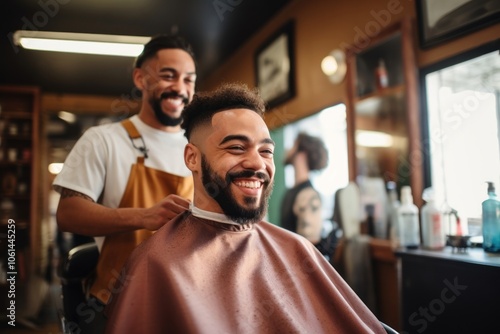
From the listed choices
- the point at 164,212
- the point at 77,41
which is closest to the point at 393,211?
the point at 164,212

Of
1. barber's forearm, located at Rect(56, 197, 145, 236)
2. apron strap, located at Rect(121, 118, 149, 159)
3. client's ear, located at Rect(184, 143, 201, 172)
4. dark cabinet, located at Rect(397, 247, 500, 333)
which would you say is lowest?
dark cabinet, located at Rect(397, 247, 500, 333)

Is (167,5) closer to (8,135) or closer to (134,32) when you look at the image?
(134,32)

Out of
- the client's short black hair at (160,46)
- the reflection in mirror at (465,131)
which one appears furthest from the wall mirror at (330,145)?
the client's short black hair at (160,46)

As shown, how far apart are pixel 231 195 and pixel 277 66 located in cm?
322

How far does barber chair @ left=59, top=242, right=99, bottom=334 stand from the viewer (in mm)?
1553

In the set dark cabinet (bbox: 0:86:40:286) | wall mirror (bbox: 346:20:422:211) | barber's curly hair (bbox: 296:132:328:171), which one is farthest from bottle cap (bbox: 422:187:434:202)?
dark cabinet (bbox: 0:86:40:286)

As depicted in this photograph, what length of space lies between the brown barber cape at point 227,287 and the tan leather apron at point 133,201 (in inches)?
11.0

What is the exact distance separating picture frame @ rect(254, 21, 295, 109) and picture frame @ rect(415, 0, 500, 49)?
1.65 meters

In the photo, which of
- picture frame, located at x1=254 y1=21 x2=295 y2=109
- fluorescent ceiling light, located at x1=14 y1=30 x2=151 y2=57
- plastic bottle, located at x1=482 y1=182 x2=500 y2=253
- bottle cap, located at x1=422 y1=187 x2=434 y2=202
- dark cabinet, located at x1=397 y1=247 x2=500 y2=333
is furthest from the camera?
picture frame, located at x1=254 y1=21 x2=295 y2=109

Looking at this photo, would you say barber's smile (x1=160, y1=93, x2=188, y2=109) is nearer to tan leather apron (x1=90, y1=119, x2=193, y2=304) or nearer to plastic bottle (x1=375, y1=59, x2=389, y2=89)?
tan leather apron (x1=90, y1=119, x2=193, y2=304)

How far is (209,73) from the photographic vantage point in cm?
661

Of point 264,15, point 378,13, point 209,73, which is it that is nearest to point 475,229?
point 378,13

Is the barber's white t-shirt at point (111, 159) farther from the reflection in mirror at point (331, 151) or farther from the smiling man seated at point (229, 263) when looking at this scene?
the reflection in mirror at point (331, 151)

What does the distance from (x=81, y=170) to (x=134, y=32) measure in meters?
3.56
